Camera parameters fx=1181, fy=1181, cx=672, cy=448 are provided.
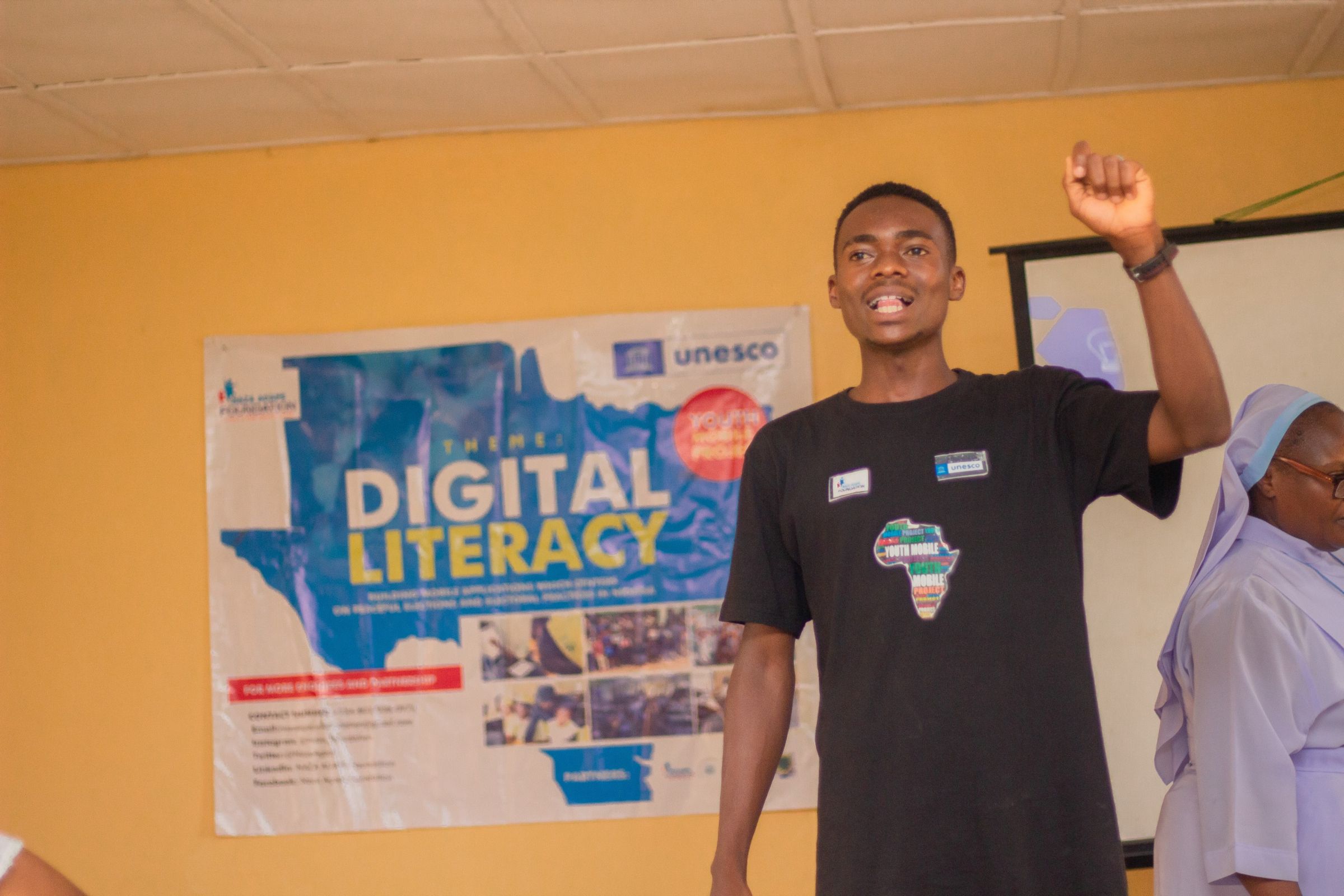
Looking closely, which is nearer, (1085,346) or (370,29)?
(370,29)

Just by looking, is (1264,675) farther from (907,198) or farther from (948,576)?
(907,198)

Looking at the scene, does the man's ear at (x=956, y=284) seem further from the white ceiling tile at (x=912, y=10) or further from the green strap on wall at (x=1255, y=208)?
the green strap on wall at (x=1255, y=208)

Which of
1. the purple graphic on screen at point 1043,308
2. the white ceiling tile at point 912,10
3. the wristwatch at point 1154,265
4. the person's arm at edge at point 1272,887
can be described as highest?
the white ceiling tile at point 912,10

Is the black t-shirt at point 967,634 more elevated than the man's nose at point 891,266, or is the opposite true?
the man's nose at point 891,266

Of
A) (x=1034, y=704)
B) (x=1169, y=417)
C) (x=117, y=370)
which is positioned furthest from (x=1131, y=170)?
(x=117, y=370)

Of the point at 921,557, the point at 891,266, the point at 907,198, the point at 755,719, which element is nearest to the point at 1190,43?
the point at 907,198

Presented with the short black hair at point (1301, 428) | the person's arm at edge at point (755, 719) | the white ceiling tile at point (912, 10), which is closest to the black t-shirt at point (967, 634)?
the person's arm at edge at point (755, 719)

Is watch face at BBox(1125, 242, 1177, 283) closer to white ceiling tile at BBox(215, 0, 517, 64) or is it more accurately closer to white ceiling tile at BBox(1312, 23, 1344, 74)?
white ceiling tile at BBox(215, 0, 517, 64)

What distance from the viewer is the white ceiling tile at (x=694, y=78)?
9.05 ft

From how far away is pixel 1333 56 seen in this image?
2922mm

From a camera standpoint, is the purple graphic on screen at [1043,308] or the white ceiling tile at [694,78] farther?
the purple graphic on screen at [1043,308]

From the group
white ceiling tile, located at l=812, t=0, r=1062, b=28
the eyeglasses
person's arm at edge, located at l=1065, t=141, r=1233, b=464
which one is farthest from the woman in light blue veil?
white ceiling tile, located at l=812, t=0, r=1062, b=28

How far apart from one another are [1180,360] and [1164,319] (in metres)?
0.05

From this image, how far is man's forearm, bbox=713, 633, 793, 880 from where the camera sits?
1.52 meters
